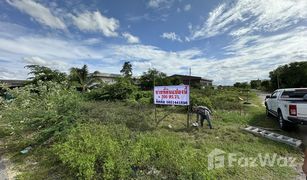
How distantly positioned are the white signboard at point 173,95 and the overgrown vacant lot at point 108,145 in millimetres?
1079

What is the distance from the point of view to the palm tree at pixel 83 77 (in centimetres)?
2955

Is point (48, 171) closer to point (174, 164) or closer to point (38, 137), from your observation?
point (38, 137)

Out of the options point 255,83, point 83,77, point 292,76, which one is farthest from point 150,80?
point 255,83

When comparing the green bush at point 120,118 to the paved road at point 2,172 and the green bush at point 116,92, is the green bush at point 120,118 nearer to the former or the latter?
the paved road at point 2,172

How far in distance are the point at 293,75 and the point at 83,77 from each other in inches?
1539

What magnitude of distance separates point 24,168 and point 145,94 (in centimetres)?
1339

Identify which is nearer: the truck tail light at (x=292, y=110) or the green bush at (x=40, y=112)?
the green bush at (x=40, y=112)

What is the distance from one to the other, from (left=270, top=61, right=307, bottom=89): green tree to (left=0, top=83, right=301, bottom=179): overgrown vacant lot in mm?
34020

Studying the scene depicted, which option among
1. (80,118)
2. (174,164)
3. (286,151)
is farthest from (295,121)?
(80,118)

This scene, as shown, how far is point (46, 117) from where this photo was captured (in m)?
6.51

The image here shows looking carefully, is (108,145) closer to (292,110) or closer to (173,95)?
(173,95)

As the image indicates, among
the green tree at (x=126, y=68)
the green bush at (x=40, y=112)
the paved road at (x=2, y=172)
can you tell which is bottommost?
the paved road at (x=2, y=172)

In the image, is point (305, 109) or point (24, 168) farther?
point (305, 109)

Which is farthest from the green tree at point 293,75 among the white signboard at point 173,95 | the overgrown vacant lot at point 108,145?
the white signboard at point 173,95
